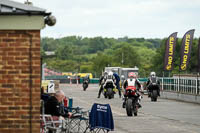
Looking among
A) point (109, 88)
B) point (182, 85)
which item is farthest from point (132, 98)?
point (182, 85)

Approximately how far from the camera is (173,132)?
675 inches

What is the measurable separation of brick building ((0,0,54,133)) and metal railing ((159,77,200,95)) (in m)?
26.4

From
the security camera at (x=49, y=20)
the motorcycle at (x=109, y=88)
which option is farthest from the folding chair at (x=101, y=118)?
the motorcycle at (x=109, y=88)

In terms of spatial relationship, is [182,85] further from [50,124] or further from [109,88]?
[50,124]

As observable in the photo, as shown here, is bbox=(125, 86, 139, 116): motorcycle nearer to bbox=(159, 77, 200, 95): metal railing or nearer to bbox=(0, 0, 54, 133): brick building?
bbox=(159, 77, 200, 95): metal railing

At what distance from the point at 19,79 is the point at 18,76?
55 millimetres

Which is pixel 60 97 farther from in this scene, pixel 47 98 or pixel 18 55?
pixel 18 55

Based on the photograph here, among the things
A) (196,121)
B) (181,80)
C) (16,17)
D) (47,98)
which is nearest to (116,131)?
(47,98)

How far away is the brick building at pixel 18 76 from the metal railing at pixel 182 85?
86.5ft

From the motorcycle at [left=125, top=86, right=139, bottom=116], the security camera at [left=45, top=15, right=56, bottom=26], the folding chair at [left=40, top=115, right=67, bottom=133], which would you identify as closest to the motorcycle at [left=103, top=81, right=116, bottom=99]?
the motorcycle at [left=125, top=86, right=139, bottom=116]

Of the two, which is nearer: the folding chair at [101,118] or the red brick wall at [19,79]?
the red brick wall at [19,79]

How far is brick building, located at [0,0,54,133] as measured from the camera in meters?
10.8

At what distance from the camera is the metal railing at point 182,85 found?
36906 mm

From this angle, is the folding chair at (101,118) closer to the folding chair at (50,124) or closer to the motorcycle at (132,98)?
the folding chair at (50,124)
